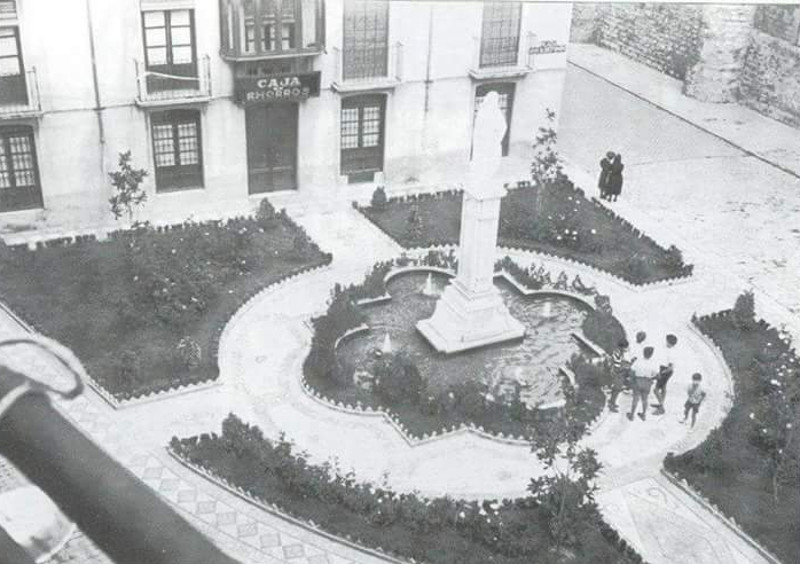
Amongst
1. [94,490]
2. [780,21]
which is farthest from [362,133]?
[94,490]

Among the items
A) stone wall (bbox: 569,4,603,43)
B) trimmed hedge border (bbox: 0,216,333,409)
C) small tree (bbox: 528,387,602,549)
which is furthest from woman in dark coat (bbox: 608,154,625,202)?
stone wall (bbox: 569,4,603,43)

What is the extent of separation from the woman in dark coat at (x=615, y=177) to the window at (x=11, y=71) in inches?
655

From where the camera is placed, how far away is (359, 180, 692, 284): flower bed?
26109 millimetres

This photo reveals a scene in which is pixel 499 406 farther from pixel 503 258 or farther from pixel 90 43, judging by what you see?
pixel 90 43

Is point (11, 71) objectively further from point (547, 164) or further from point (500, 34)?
point (547, 164)

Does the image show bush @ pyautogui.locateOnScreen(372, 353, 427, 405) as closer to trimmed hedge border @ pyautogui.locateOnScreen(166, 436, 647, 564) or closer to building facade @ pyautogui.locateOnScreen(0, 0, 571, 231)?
trimmed hedge border @ pyautogui.locateOnScreen(166, 436, 647, 564)

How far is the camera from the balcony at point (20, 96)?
25.1 meters

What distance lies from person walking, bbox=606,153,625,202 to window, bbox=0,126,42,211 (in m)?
16.5

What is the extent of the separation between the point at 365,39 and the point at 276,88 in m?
Result: 3.03

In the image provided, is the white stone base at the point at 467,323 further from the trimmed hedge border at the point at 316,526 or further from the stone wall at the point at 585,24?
the stone wall at the point at 585,24

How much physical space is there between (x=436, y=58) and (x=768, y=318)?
477 inches

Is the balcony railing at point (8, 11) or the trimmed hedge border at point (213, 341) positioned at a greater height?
the balcony railing at point (8, 11)

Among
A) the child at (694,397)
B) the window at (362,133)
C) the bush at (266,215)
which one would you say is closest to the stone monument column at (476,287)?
the child at (694,397)

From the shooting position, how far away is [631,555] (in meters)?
16.1
